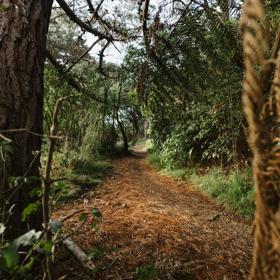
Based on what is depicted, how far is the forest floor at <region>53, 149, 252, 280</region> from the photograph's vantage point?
1522 mm

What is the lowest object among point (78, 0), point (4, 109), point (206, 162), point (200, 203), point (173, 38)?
point (200, 203)

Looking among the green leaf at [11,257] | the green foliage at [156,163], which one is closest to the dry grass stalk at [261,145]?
the green leaf at [11,257]

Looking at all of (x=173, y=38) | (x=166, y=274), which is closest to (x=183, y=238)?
(x=166, y=274)

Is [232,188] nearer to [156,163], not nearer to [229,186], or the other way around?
[229,186]

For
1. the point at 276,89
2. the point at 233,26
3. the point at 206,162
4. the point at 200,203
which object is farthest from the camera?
the point at 206,162

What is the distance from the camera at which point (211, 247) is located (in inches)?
74.9

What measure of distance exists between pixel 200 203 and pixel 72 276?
232 centimetres

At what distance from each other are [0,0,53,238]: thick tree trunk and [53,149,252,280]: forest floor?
364 millimetres

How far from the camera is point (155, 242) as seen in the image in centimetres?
185

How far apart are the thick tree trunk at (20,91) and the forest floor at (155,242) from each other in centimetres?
36

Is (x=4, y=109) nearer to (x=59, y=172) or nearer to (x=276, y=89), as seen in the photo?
(x=276, y=89)

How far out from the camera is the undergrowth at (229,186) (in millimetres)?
3281

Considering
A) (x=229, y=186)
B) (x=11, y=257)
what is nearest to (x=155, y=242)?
(x=11, y=257)

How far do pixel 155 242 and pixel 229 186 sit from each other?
7.21 feet
